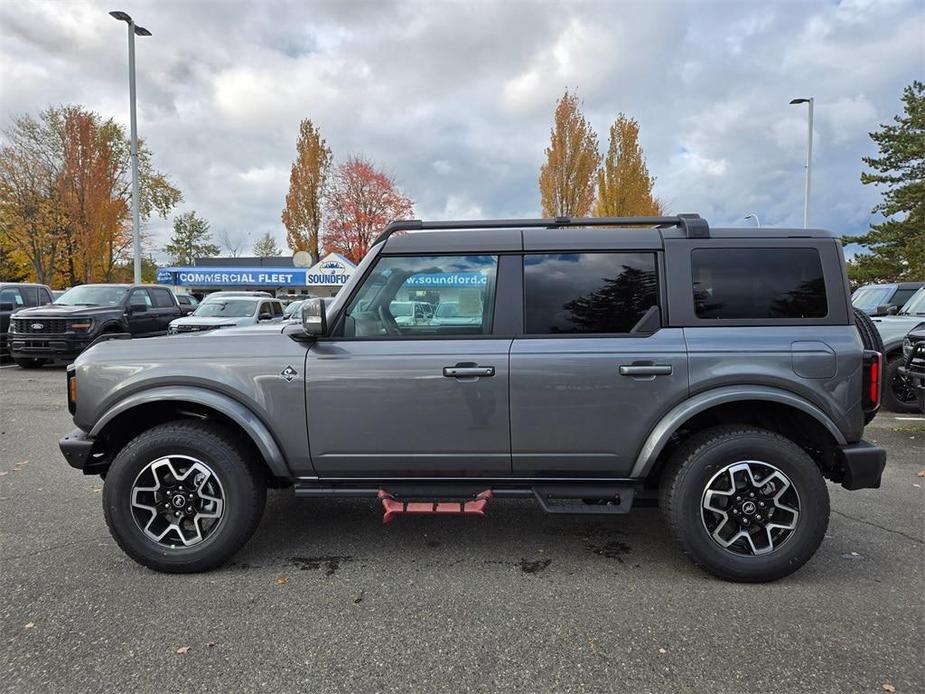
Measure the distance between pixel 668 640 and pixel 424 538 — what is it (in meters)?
1.62

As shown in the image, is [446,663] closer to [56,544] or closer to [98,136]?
[56,544]

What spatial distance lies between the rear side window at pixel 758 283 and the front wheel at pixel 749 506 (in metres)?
0.71

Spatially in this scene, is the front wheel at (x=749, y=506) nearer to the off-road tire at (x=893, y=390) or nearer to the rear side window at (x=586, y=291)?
the rear side window at (x=586, y=291)

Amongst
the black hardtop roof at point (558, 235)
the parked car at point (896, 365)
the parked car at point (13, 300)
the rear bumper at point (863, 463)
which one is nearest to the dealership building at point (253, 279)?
the parked car at point (13, 300)

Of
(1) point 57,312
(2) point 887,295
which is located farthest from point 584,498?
(1) point 57,312

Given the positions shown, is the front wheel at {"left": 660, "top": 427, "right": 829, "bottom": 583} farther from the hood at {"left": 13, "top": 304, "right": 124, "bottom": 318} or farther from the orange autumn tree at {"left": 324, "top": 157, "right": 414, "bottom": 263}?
the orange autumn tree at {"left": 324, "top": 157, "right": 414, "bottom": 263}

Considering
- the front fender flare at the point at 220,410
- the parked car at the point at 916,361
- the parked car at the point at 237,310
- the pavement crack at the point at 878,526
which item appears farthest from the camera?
the parked car at the point at 237,310

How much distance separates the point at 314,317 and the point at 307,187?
39.6 m

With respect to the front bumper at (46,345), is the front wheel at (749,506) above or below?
below

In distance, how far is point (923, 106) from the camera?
77.5ft

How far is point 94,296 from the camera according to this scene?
40.8ft

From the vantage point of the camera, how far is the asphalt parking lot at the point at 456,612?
7.48 ft

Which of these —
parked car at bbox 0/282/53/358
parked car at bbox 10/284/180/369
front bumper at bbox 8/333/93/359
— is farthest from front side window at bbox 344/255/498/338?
parked car at bbox 0/282/53/358

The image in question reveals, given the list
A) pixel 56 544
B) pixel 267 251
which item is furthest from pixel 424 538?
pixel 267 251
